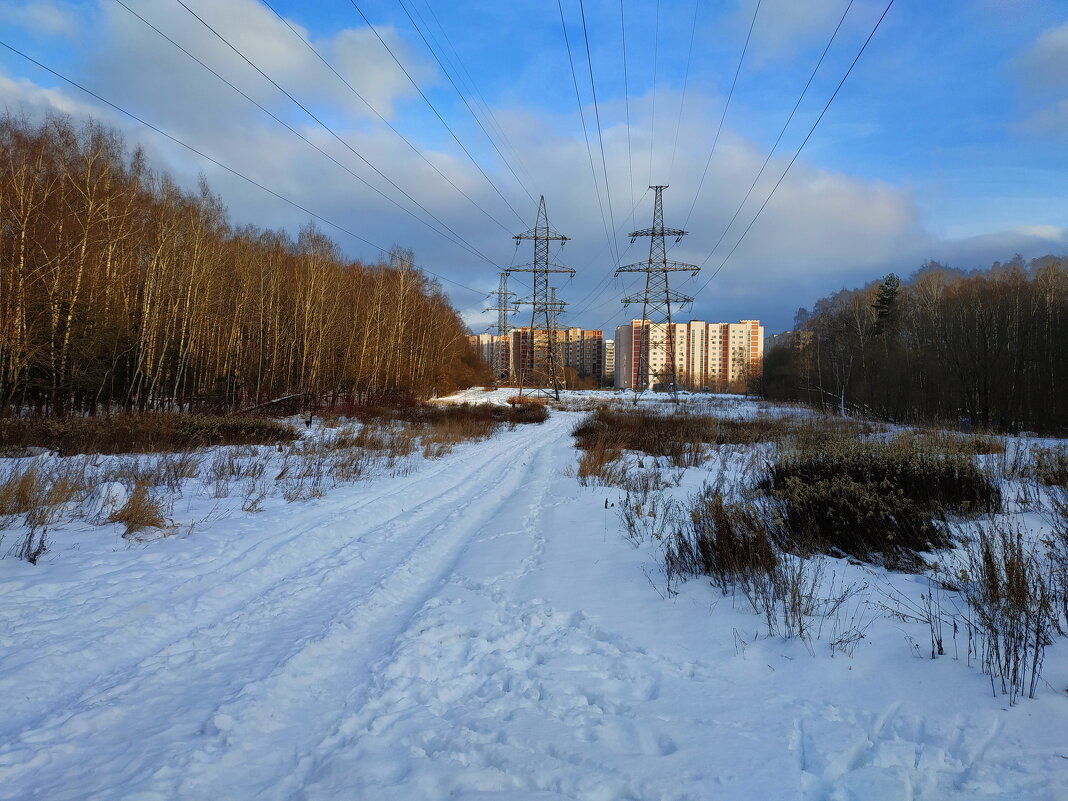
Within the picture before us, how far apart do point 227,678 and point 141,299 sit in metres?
22.2

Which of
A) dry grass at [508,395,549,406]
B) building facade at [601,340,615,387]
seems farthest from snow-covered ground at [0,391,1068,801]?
building facade at [601,340,615,387]

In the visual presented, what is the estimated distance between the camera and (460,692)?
9.45ft

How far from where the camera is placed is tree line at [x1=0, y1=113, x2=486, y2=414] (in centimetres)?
1405

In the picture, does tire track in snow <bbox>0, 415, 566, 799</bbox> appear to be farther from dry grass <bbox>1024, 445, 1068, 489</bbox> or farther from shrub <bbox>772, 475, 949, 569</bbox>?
dry grass <bbox>1024, 445, 1068, 489</bbox>

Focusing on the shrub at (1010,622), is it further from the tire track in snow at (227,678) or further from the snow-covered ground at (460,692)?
the tire track in snow at (227,678)

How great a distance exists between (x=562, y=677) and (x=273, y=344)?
98.0 ft

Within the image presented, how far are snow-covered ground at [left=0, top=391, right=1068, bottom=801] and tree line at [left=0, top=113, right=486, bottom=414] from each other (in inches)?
557

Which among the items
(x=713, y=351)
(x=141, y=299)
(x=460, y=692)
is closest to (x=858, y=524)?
(x=460, y=692)

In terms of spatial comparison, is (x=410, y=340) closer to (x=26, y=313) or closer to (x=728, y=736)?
(x=26, y=313)

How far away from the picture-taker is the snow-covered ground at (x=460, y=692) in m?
2.14

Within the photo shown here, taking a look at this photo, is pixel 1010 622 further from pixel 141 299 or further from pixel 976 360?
pixel 976 360

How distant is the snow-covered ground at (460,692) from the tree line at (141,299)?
14156mm

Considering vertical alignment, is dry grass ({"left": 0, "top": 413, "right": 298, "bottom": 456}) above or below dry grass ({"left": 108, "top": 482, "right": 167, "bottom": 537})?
above

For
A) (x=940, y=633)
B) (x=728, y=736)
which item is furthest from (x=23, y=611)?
(x=940, y=633)
